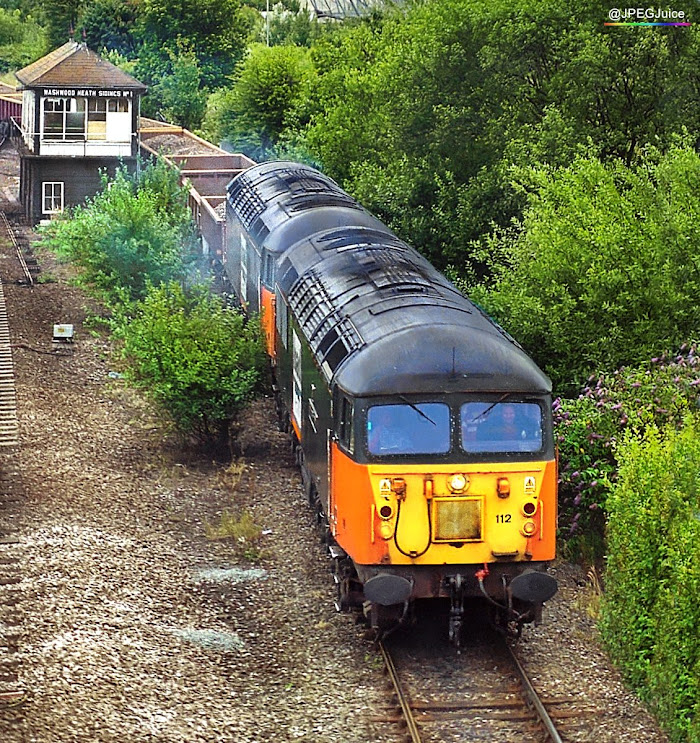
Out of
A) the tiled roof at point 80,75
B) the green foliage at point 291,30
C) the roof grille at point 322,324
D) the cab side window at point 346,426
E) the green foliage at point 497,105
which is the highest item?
the green foliage at point 291,30

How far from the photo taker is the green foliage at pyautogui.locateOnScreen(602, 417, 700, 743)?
30.5 ft

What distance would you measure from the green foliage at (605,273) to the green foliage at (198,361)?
12.0ft

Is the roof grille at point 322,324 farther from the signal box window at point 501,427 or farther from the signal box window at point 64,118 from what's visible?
the signal box window at point 64,118

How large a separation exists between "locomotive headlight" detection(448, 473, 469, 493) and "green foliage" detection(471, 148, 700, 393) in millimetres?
5687

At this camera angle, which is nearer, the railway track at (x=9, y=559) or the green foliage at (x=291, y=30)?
the railway track at (x=9, y=559)

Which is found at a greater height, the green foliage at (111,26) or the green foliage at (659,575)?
the green foliage at (111,26)

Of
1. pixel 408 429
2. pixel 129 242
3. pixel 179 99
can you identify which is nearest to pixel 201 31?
pixel 179 99

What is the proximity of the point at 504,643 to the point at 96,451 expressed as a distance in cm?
799

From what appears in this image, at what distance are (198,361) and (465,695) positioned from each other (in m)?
7.36

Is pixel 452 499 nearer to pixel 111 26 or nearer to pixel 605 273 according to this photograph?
pixel 605 273

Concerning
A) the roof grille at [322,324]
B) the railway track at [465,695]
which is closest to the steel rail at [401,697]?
the railway track at [465,695]

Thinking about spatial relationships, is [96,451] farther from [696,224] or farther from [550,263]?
[696,224]

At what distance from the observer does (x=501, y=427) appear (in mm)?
10438

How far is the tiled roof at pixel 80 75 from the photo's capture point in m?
34.3
